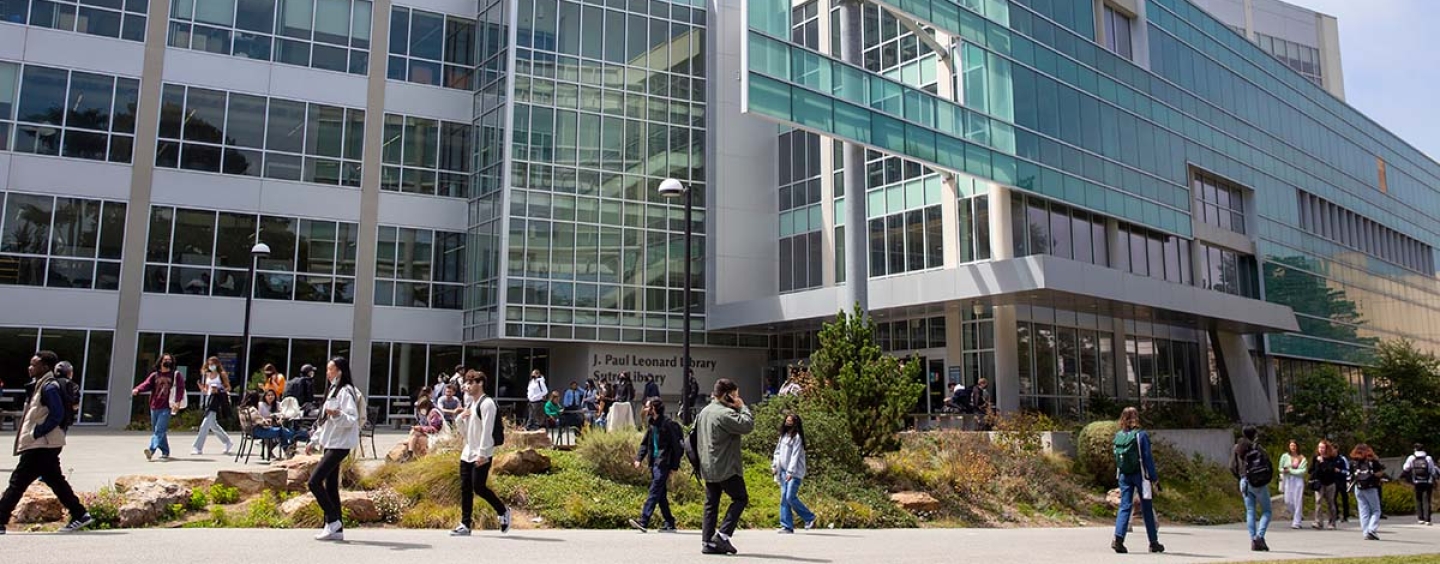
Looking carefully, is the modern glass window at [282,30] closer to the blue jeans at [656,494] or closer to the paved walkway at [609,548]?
the paved walkway at [609,548]

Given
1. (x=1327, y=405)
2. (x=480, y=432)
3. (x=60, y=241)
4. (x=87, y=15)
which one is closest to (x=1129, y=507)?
(x=480, y=432)

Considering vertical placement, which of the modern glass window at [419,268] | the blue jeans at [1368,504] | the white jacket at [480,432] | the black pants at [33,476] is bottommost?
the blue jeans at [1368,504]

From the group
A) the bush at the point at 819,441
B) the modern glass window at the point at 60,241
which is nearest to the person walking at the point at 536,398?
the bush at the point at 819,441

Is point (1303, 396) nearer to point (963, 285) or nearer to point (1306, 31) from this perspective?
point (963, 285)

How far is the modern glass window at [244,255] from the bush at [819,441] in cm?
1838

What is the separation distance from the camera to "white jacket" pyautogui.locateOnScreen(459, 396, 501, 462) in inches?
411

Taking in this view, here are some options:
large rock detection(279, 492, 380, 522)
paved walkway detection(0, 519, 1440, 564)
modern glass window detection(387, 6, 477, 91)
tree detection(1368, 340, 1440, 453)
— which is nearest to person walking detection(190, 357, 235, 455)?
large rock detection(279, 492, 380, 522)

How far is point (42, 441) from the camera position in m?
9.41

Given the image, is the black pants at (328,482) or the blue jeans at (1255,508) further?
the blue jeans at (1255,508)

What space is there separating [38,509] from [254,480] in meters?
2.33

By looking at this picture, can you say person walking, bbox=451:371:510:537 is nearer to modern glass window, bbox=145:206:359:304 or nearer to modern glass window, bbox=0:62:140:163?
modern glass window, bbox=145:206:359:304

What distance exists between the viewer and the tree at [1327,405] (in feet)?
113

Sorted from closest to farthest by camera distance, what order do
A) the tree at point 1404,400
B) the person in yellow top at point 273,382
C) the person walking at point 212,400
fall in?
the person walking at point 212,400 < the person in yellow top at point 273,382 < the tree at point 1404,400

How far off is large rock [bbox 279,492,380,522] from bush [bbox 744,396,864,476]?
6955 millimetres
